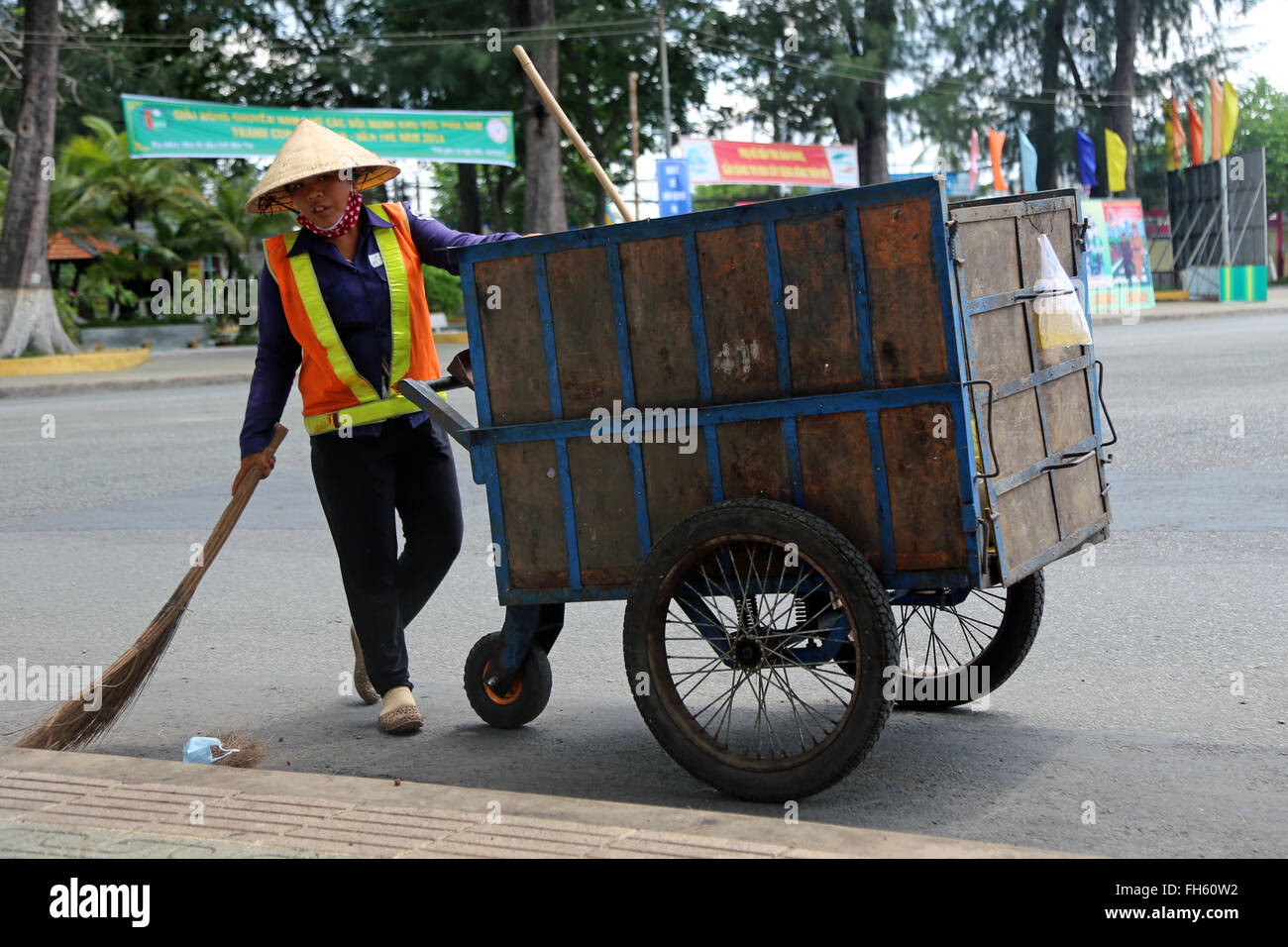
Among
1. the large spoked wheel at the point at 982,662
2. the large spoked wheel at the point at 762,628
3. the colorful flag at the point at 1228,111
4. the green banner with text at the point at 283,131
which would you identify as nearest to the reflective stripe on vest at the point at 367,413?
the large spoked wheel at the point at 762,628

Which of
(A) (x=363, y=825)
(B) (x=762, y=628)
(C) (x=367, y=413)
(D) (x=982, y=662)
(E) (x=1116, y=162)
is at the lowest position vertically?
(D) (x=982, y=662)

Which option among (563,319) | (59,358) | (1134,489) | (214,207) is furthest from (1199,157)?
(563,319)

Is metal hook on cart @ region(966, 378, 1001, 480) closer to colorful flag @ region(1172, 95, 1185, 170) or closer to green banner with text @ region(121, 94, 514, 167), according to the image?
green banner with text @ region(121, 94, 514, 167)

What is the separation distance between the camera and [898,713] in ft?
14.8

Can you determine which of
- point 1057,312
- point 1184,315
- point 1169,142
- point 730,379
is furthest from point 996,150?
point 730,379

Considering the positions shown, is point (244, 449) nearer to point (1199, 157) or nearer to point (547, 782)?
point (547, 782)

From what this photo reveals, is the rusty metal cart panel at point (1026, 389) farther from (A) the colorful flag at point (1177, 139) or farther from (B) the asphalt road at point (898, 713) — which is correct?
(A) the colorful flag at point (1177, 139)

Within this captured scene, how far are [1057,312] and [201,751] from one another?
2925 millimetres

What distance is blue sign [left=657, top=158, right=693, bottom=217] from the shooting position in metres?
28.8

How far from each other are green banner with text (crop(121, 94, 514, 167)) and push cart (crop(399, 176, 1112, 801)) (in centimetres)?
2012

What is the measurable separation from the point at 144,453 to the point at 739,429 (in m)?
8.90

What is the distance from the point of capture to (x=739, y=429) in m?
3.72

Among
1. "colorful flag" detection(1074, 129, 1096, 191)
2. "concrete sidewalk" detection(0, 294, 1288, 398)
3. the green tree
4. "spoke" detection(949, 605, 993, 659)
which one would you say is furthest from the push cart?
the green tree

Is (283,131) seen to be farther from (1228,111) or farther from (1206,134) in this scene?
(1206,134)
